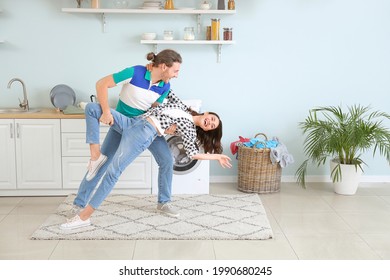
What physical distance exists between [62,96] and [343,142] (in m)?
2.46

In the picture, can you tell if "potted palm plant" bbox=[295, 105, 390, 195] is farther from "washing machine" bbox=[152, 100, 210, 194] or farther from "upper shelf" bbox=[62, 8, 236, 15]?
"upper shelf" bbox=[62, 8, 236, 15]

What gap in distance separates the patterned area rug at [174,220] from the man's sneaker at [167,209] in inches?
1.3

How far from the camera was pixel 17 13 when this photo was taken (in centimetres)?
533

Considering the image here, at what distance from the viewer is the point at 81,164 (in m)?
5.05

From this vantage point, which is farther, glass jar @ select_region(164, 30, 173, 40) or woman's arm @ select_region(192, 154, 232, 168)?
glass jar @ select_region(164, 30, 173, 40)

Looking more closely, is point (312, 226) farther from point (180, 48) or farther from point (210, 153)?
point (180, 48)

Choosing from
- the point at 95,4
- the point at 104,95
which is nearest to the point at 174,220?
the point at 104,95

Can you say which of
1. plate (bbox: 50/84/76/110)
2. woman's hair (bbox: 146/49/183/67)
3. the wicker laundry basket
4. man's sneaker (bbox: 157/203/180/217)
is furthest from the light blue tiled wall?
woman's hair (bbox: 146/49/183/67)

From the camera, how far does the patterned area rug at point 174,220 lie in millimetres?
4043

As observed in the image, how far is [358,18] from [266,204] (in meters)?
1.96

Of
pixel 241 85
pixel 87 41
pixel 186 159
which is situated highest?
pixel 87 41

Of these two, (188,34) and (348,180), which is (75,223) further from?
(348,180)

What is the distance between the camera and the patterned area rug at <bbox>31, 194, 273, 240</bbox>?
13.3 ft
